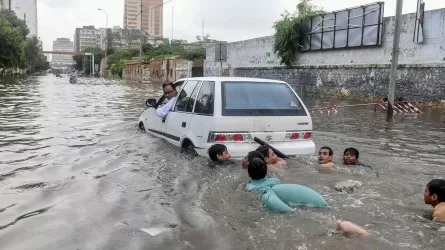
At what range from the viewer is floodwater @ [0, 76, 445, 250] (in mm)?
4035

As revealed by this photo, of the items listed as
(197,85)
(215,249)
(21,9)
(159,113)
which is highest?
(21,9)

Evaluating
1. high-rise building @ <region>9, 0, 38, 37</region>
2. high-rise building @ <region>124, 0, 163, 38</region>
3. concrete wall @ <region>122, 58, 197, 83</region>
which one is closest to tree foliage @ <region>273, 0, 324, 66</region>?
high-rise building @ <region>124, 0, 163, 38</region>

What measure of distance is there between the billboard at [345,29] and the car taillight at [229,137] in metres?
19.7

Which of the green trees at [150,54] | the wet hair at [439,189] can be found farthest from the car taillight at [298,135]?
the green trees at [150,54]

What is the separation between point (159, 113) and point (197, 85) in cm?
126

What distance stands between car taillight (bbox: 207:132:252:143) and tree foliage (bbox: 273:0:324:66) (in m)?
24.4

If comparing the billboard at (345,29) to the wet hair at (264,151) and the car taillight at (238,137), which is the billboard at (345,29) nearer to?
the car taillight at (238,137)

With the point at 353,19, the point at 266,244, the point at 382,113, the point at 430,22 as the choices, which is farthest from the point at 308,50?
the point at 266,244

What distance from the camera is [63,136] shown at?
9828mm

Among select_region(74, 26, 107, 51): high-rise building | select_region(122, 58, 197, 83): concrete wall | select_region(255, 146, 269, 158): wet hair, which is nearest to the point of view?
select_region(255, 146, 269, 158): wet hair

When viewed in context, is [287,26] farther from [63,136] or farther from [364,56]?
[63,136]

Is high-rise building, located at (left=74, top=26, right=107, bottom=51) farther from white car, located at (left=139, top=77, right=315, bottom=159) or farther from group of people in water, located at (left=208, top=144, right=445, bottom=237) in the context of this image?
group of people in water, located at (left=208, top=144, right=445, bottom=237)

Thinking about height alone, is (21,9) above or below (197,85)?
above

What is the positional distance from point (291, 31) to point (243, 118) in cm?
2468
